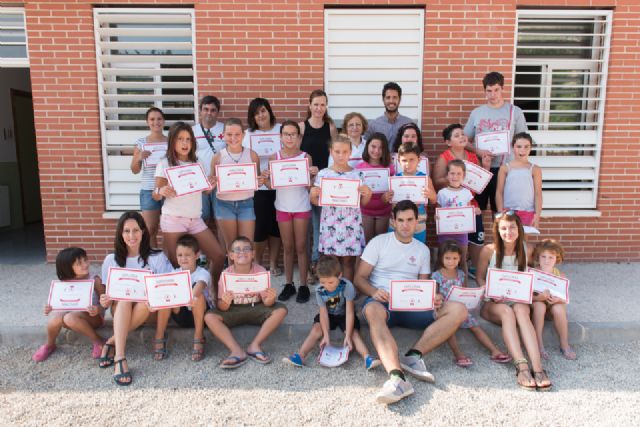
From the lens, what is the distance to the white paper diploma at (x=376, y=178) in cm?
418

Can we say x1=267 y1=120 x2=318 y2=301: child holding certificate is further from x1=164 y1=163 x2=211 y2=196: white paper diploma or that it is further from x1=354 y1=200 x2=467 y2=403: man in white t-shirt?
x1=354 y1=200 x2=467 y2=403: man in white t-shirt

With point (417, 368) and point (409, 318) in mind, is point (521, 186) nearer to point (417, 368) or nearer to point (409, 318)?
point (409, 318)

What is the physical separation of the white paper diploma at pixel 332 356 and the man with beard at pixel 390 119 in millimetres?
2152

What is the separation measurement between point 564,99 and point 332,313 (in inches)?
159

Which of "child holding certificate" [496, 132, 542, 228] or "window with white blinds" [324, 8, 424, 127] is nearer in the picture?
"child holding certificate" [496, 132, 542, 228]

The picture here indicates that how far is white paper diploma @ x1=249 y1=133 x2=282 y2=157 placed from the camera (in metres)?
4.62

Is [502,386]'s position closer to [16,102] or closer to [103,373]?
[103,373]

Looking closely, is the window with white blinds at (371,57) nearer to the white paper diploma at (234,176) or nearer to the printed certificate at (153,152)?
the white paper diploma at (234,176)

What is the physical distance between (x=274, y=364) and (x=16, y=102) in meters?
7.88

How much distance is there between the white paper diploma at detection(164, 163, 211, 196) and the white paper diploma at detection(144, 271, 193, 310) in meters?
0.80

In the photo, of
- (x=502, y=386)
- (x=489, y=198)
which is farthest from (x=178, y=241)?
(x=489, y=198)

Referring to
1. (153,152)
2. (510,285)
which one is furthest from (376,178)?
(153,152)

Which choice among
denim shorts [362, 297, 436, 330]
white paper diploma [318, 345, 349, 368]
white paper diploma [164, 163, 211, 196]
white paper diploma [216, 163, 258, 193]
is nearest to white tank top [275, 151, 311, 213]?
white paper diploma [216, 163, 258, 193]

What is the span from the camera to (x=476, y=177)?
438cm
